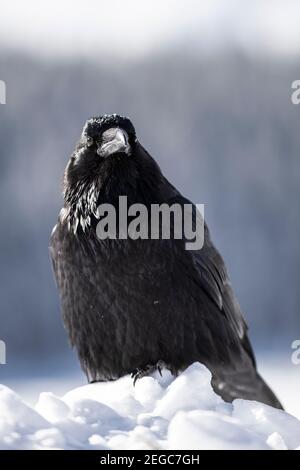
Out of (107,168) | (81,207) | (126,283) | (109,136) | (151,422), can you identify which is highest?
(109,136)

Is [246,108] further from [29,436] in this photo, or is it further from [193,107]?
[29,436]

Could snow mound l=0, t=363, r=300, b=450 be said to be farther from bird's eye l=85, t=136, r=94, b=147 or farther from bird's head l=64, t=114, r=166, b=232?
bird's eye l=85, t=136, r=94, b=147

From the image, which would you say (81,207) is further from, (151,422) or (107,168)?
(151,422)

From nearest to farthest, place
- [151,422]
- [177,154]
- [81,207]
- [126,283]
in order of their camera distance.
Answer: [151,422], [126,283], [81,207], [177,154]

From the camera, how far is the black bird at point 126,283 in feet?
11.5

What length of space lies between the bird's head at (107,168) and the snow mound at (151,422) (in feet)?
3.26

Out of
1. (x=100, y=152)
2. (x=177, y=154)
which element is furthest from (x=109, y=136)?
(x=177, y=154)

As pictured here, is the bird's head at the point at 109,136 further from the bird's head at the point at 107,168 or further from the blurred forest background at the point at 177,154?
the blurred forest background at the point at 177,154

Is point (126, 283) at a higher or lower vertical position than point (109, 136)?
lower

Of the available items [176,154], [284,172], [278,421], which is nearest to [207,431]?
[278,421]

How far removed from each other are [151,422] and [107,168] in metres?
1.38

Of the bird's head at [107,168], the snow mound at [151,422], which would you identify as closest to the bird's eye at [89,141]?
the bird's head at [107,168]

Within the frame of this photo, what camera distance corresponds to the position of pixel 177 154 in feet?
22.9
